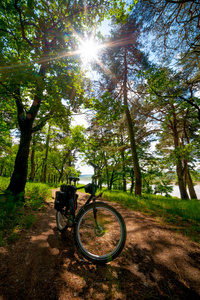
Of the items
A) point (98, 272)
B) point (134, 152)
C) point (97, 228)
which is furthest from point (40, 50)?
point (134, 152)

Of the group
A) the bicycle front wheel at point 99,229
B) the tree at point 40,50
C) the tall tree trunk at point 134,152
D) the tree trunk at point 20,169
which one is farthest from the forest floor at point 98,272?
the tall tree trunk at point 134,152

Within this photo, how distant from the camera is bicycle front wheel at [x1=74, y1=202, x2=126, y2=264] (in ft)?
6.52

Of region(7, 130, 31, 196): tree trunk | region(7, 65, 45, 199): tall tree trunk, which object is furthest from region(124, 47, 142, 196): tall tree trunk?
region(7, 130, 31, 196): tree trunk

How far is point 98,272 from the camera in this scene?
1769 mm

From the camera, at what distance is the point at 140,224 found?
3.66 metres

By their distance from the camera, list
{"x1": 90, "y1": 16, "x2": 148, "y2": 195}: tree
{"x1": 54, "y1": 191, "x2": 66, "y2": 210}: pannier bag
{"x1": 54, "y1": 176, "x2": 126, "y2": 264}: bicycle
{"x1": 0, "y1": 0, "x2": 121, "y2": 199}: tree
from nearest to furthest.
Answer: {"x1": 54, "y1": 176, "x2": 126, "y2": 264}: bicycle
{"x1": 54, "y1": 191, "x2": 66, "y2": 210}: pannier bag
{"x1": 0, "y1": 0, "x2": 121, "y2": 199}: tree
{"x1": 90, "y1": 16, "x2": 148, "y2": 195}: tree

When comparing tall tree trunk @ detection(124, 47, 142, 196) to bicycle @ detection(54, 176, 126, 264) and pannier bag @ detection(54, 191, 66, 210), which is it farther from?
pannier bag @ detection(54, 191, 66, 210)

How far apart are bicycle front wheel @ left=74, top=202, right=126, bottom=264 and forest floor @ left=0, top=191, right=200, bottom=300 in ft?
0.56

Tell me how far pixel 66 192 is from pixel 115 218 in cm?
140

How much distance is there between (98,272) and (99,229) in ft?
2.01

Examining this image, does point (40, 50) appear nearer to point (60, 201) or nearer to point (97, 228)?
point (60, 201)

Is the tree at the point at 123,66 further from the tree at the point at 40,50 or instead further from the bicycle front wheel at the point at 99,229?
the bicycle front wheel at the point at 99,229

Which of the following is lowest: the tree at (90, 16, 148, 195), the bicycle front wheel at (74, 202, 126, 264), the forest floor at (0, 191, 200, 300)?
the forest floor at (0, 191, 200, 300)

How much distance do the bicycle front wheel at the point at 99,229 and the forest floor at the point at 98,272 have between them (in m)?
0.17
